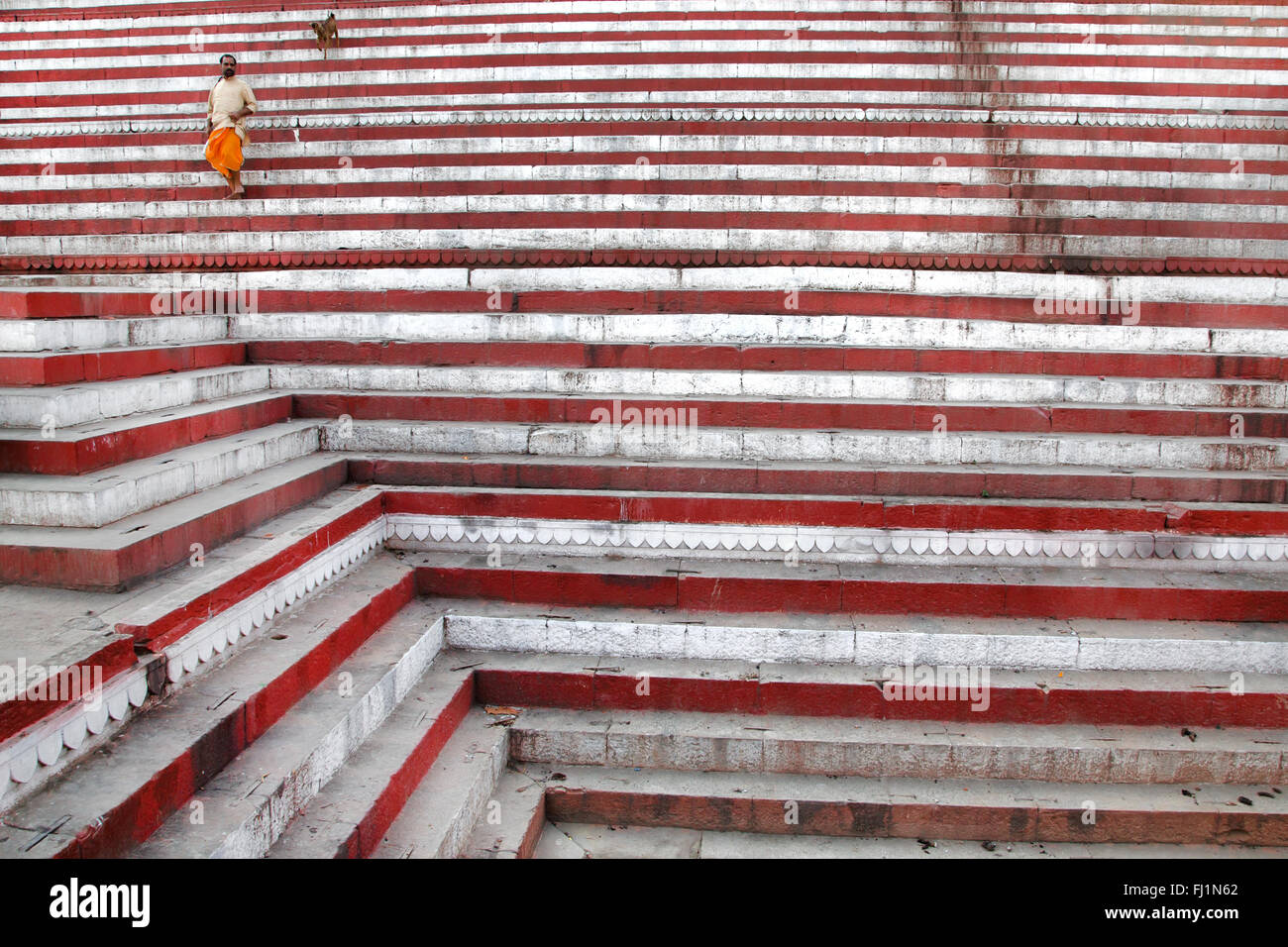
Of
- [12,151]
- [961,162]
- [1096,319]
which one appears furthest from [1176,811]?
[12,151]

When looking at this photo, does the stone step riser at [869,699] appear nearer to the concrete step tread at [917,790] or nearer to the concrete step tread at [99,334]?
the concrete step tread at [917,790]

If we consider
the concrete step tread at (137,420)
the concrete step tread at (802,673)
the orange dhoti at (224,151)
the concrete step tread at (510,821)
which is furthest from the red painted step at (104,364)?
the concrete step tread at (510,821)

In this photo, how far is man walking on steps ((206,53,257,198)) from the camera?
7547 mm

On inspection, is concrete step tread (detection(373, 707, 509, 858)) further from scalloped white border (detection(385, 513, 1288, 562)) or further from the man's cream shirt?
the man's cream shirt

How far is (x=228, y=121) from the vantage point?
7598mm

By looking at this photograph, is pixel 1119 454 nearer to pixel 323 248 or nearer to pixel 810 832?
pixel 810 832

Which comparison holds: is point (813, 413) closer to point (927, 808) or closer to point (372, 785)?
point (927, 808)

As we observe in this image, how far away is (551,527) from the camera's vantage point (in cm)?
506

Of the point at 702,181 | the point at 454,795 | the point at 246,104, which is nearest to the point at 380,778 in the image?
the point at 454,795

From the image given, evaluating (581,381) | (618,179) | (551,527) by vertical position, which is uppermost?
(618,179)

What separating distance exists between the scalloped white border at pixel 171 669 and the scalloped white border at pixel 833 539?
0.61 m

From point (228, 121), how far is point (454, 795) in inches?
258

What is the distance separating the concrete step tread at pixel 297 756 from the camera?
2.63 meters

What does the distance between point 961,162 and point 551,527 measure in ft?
17.6
